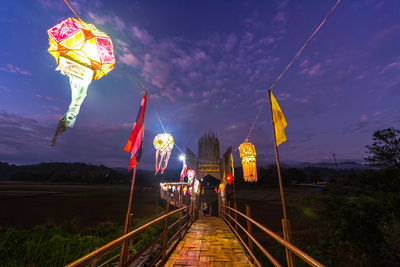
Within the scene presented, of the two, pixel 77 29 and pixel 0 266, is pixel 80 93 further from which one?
pixel 0 266

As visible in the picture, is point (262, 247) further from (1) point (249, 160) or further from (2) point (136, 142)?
(1) point (249, 160)

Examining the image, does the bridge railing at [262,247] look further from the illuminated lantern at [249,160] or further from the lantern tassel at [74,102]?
the lantern tassel at [74,102]

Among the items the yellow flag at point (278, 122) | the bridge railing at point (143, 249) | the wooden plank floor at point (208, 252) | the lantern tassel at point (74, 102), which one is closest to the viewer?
the bridge railing at point (143, 249)

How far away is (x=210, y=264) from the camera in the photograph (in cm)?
357

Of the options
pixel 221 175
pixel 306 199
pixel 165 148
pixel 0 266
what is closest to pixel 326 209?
pixel 306 199

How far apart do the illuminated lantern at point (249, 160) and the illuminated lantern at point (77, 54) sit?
20.7 ft

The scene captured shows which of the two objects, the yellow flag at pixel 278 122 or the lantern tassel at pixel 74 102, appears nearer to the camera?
the lantern tassel at pixel 74 102

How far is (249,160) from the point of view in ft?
23.7

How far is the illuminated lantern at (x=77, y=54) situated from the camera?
98.7 inches

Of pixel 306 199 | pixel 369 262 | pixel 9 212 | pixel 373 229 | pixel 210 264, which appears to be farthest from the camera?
pixel 9 212

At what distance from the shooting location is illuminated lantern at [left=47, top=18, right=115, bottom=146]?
251 cm

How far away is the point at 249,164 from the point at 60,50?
Result: 7.06 metres

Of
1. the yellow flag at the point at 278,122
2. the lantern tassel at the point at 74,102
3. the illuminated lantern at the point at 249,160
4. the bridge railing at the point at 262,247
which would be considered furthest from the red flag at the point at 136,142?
the illuminated lantern at the point at 249,160

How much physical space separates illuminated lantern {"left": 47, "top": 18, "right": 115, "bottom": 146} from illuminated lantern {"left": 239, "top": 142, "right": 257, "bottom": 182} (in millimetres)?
6322
